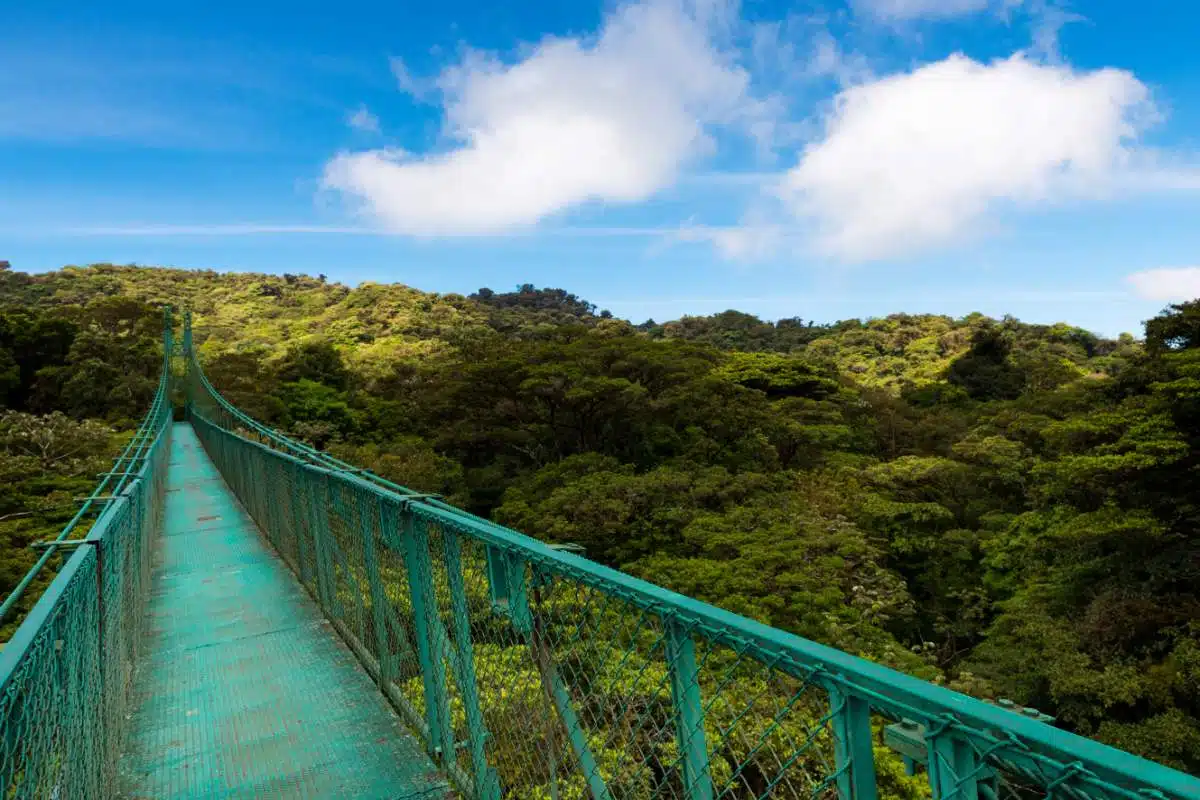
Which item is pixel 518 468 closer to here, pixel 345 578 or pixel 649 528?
pixel 649 528

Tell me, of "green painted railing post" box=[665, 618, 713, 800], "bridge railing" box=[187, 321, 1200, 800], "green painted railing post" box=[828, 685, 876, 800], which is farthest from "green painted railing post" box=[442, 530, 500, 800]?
"green painted railing post" box=[828, 685, 876, 800]

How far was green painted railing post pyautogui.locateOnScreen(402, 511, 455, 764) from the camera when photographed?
263 centimetres

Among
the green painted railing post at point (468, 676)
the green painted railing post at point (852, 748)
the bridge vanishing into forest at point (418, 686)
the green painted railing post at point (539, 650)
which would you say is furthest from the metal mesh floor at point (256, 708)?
the green painted railing post at point (852, 748)

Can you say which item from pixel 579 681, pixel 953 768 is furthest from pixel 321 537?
pixel 953 768

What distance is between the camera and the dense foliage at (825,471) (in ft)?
36.6

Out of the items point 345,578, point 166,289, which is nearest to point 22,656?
point 345,578

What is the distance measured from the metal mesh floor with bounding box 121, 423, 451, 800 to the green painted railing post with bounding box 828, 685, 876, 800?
6.06 feet

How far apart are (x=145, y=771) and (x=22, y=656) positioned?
1.63 m

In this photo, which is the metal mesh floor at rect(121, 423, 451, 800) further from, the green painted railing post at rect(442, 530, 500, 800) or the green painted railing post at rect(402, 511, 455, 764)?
the green painted railing post at rect(442, 530, 500, 800)

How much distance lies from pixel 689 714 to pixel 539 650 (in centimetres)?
66

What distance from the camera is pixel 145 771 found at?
8.68 ft

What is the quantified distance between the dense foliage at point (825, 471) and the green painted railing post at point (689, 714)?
5.74 metres

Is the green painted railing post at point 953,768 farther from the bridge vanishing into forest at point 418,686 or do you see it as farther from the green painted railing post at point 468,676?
the green painted railing post at point 468,676

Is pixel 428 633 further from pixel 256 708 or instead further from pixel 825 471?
pixel 825 471
